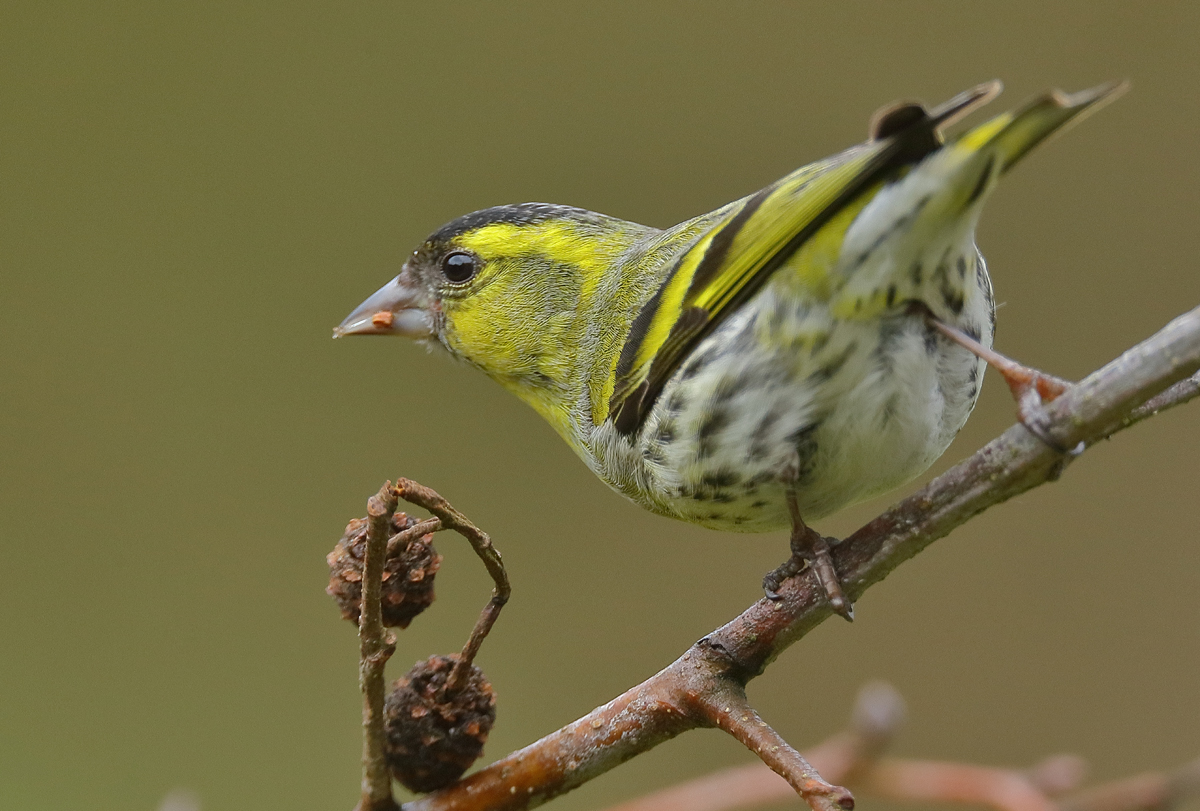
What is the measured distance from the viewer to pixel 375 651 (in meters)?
1.28

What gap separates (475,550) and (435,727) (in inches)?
10.3

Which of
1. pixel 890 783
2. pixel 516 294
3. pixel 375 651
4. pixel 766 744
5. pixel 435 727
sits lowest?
pixel 890 783

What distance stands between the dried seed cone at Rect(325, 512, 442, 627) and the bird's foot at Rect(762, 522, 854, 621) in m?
0.45

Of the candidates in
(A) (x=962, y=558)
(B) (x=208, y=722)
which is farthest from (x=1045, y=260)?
(B) (x=208, y=722)

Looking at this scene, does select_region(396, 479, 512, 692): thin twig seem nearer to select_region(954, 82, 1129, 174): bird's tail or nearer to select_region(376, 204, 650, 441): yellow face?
select_region(954, 82, 1129, 174): bird's tail

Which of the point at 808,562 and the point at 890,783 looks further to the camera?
the point at 890,783

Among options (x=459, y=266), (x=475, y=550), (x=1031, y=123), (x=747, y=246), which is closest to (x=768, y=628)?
(x=475, y=550)

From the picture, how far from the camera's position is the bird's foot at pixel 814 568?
1.47 meters

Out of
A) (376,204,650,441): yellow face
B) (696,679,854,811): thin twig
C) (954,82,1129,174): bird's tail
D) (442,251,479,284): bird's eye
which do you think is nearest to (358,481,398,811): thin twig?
(696,679,854,811): thin twig

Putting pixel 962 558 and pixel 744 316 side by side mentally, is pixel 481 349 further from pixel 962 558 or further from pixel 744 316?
pixel 962 558

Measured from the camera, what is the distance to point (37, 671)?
3.78 meters

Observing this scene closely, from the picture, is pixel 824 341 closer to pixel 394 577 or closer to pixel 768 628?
pixel 768 628

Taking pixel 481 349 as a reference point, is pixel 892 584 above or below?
below

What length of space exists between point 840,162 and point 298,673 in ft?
9.24
